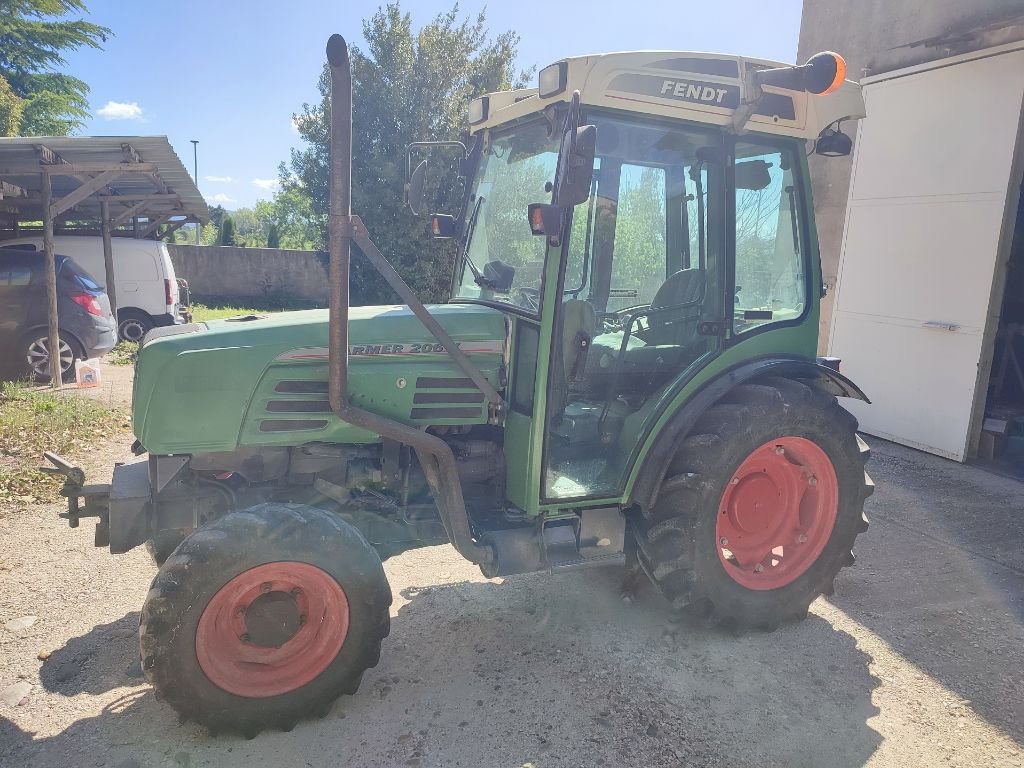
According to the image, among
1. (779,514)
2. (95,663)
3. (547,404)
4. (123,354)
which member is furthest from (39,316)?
(779,514)

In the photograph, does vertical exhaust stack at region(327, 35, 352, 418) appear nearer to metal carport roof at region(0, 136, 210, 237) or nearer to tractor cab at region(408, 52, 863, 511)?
tractor cab at region(408, 52, 863, 511)

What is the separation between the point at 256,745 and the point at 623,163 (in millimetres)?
2690

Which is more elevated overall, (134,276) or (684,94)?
(684,94)

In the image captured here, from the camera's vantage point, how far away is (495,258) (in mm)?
3410

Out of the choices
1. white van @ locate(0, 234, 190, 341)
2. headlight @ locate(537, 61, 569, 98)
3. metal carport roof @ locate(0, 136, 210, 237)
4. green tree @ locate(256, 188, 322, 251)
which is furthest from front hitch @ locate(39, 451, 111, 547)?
green tree @ locate(256, 188, 322, 251)

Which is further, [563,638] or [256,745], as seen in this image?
[563,638]

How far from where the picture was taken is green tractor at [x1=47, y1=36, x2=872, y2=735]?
2.66 m

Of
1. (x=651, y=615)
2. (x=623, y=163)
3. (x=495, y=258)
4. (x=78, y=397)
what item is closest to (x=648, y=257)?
(x=623, y=163)

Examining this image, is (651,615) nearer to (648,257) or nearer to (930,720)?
(930,720)

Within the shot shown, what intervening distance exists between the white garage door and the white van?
9218 mm

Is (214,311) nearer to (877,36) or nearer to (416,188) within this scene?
(877,36)

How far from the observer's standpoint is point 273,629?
2.63 meters

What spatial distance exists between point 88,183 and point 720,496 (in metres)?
8.05

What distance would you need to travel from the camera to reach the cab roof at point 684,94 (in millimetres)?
2820
